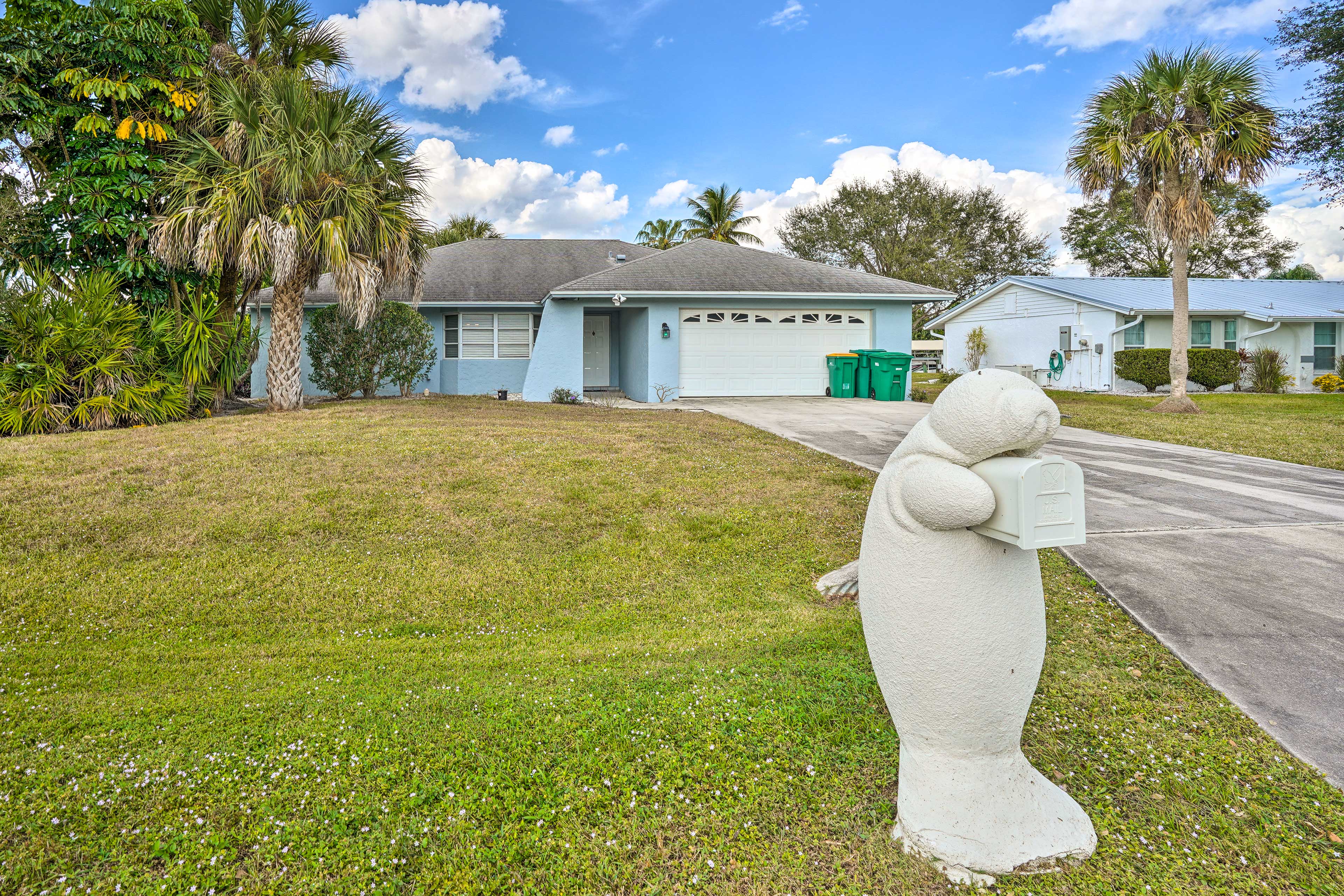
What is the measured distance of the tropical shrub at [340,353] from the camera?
45.4ft

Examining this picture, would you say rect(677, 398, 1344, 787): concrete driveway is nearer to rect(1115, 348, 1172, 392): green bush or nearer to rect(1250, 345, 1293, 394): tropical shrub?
rect(1115, 348, 1172, 392): green bush

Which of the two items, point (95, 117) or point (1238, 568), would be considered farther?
point (95, 117)

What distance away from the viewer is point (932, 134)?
25797 mm

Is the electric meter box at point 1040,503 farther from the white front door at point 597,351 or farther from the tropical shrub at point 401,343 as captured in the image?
the white front door at point 597,351

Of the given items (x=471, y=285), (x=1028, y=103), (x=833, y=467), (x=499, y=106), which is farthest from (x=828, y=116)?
(x=833, y=467)

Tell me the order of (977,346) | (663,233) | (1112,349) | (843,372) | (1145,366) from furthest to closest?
(663,233) → (977,346) → (1112,349) → (1145,366) → (843,372)

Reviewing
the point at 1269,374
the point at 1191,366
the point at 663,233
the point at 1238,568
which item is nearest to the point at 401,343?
the point at 1238,568

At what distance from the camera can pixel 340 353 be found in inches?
548

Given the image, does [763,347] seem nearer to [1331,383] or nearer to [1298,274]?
[1331,383]

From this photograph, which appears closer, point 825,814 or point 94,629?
point 825,814

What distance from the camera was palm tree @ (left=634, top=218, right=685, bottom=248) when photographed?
3534 cm

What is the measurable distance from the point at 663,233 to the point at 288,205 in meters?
26.8

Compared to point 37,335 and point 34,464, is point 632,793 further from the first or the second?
point 37,335

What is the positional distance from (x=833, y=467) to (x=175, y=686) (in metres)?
6.29
